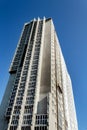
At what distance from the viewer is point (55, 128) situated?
234ft

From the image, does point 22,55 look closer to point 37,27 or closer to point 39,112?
point 37,27

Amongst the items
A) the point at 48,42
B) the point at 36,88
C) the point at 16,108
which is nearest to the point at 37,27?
the point at 48,42

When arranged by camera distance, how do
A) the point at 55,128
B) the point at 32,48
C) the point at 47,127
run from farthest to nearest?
the point at 32,48 → the point at 55,128 → the point at 47,127

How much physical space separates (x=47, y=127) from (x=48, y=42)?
59.6 meters

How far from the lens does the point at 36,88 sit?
8056 cm

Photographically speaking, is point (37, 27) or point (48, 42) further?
point (37, 27)

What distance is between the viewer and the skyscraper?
227 ft

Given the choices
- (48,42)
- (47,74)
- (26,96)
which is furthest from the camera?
(48,42)

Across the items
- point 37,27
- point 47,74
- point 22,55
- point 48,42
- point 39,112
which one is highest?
point 37,27

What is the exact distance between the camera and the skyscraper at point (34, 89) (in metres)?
69.1

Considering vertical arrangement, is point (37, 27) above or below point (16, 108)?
above

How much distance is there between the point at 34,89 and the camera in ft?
264

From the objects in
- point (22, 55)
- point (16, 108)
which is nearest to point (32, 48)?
point (22, 55)

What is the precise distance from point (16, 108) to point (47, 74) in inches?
999
